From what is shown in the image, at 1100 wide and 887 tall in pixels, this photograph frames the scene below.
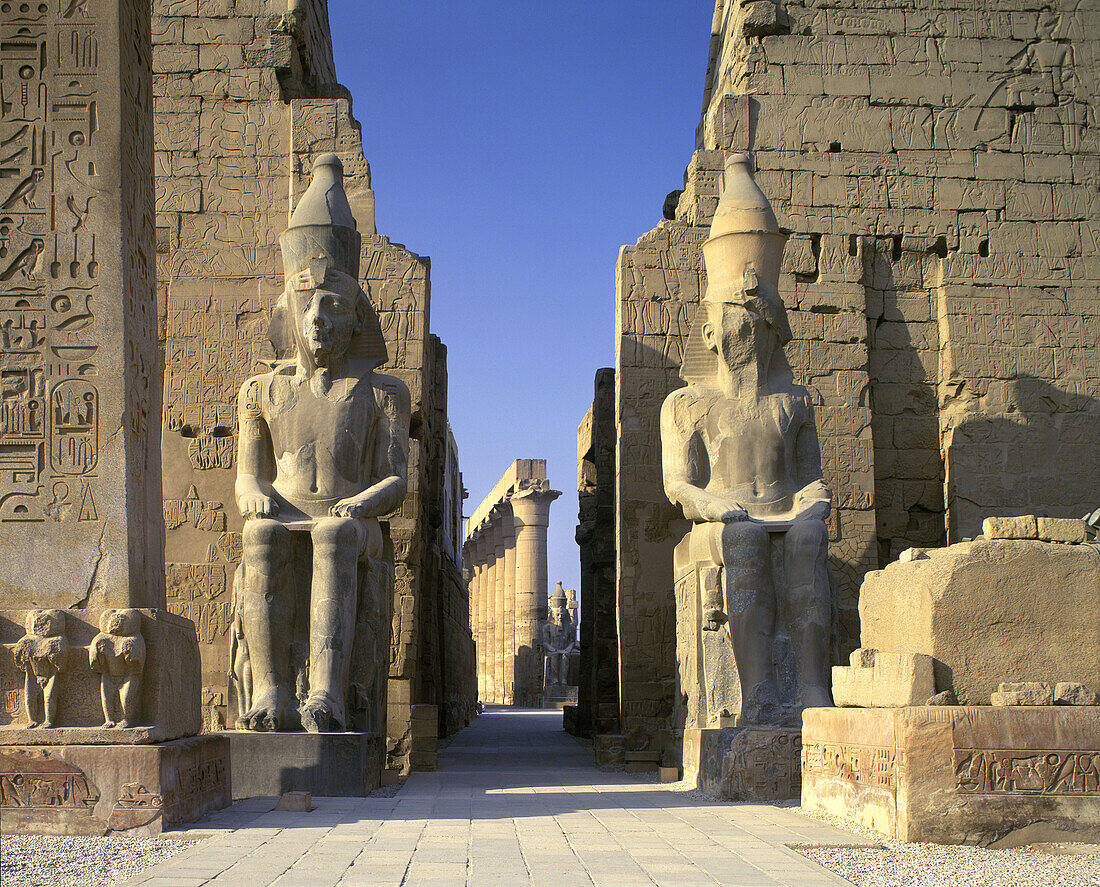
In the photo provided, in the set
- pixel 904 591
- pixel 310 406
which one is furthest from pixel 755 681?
pixel 310 406

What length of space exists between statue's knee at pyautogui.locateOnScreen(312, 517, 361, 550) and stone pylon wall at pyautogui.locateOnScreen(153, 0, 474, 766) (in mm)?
2221

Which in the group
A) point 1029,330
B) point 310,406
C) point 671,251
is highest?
point 671,251

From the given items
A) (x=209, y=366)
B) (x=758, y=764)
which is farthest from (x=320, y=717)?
(x=209, y=366)

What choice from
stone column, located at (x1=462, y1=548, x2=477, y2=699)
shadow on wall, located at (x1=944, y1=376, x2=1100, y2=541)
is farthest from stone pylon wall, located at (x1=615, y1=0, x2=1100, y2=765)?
stone column, located at (x1=462, y1=548, x2=477, y2=699)

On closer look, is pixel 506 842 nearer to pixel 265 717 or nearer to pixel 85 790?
pixel 85 790

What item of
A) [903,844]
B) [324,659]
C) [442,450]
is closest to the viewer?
[903,844]

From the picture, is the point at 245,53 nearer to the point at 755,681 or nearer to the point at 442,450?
the point at 442,450

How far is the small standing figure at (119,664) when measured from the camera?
428 cm

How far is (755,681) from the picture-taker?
246 inches

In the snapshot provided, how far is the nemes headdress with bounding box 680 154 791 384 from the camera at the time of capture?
6973mm

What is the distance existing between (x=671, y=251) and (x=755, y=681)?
12.9ft

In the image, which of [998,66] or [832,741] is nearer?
[832,741]

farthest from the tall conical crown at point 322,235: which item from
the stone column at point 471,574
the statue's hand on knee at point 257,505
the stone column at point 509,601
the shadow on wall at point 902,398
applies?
the stone column at point 471,574

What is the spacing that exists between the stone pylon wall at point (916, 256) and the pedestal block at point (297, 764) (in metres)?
3.64
